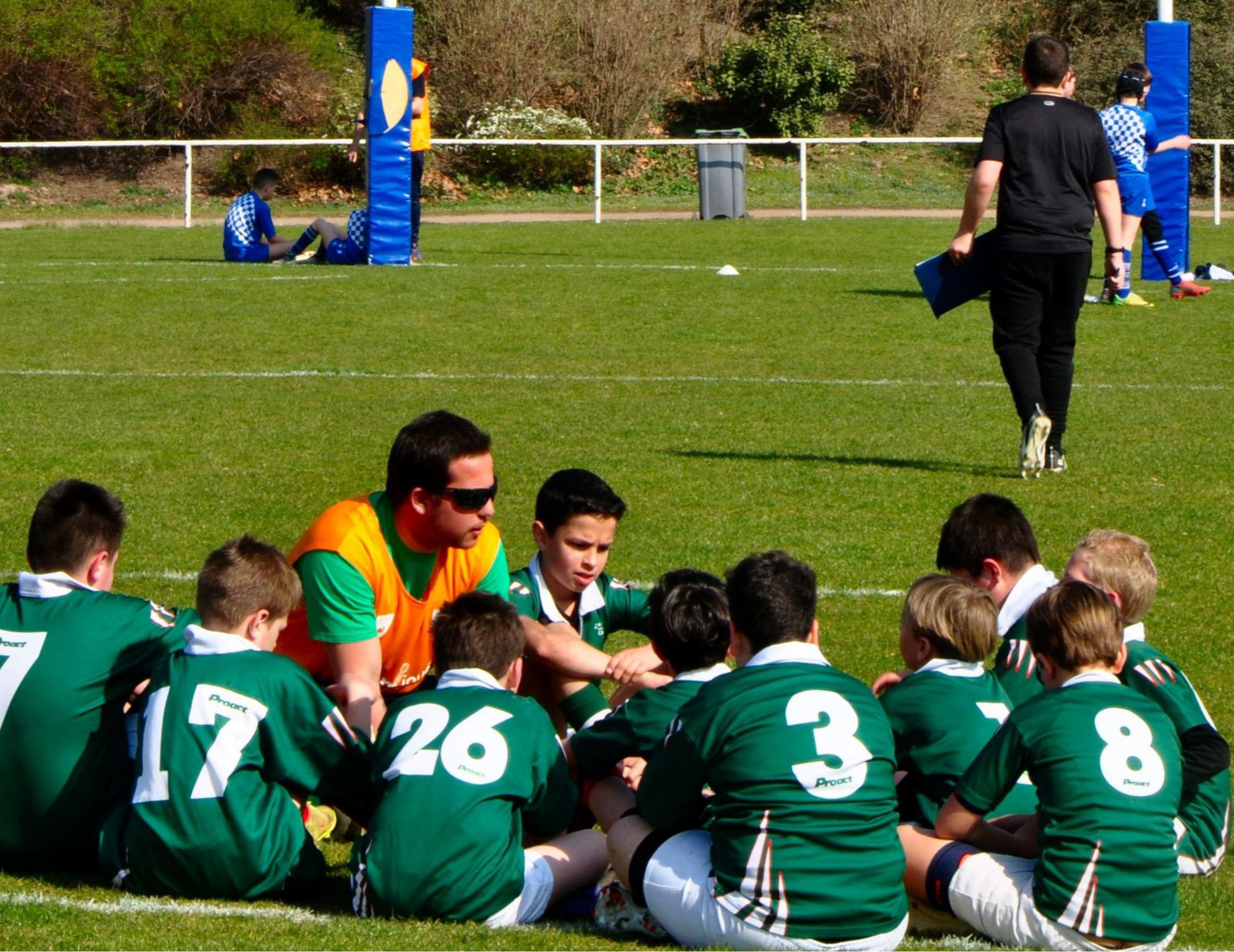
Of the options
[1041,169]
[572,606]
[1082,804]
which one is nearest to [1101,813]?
[1082,804]

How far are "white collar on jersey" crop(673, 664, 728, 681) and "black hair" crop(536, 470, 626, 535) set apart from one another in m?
0.94

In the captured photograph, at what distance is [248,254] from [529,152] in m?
14.3

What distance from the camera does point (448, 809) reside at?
13.3ft

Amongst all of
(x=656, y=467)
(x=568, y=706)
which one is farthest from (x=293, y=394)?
(x=568, y=706)

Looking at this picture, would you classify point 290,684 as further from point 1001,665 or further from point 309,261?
point 309,261

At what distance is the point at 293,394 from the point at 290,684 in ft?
25.7

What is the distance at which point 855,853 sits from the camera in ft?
12.6

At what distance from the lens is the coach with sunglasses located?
4.95m

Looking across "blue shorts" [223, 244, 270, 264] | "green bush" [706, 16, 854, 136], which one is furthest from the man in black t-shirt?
"green bush" [706, 16, 854, 136]

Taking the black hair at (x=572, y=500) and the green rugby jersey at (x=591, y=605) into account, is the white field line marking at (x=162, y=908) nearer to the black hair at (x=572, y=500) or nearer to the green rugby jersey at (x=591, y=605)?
the green rugby jersey at (x=591, y=605)

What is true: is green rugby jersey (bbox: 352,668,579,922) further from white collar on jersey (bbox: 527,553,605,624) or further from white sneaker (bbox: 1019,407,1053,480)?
white sneaker (bbox: 1019,407,1053,480)

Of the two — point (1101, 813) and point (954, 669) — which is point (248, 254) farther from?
point (1101, 813)

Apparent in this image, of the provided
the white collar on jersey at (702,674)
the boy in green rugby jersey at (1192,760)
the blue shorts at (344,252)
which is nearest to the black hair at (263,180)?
the blue shorts at (344,252)

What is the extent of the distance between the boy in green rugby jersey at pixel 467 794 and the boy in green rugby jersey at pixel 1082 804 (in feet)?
3.31
